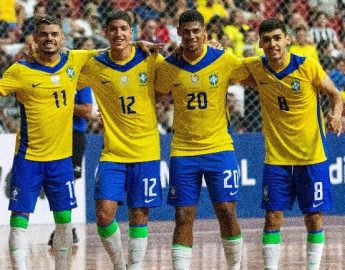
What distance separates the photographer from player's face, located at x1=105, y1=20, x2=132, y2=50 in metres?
10.5

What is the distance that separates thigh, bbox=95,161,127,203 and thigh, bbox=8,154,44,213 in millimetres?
538

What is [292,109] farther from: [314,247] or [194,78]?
[314,247]

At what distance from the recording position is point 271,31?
412 inches

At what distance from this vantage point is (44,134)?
10797 mm

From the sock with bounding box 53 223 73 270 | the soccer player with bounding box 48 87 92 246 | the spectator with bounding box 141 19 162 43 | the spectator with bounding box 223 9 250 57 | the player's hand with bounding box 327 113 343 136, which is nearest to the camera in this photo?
the player's hand with bounding box 327 113 343 136

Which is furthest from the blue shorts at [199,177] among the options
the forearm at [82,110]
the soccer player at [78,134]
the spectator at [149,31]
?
the spectator at [149,31]

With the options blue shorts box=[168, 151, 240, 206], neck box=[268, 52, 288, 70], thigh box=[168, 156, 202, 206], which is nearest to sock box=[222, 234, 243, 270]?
blue shorts box=[168, 151, 240, 206]

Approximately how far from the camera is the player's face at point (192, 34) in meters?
10.4

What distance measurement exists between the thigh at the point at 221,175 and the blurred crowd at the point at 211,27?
6192 millimetres

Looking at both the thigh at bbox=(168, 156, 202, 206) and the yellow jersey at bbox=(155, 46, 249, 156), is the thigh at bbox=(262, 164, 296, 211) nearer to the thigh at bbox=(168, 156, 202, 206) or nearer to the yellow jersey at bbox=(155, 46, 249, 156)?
the yellow jersey at bbox=(155, 46, 249, 156)

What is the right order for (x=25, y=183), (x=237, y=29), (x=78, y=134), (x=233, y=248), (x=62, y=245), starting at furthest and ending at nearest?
(x=237, y=29)
(x=78, y=134)
(x=62, y=245)
(x=25, y=183)
(x=233, y=248)

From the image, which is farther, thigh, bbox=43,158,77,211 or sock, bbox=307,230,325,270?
thigh, bbox=43,158,77,211

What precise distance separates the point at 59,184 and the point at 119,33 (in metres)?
1.39

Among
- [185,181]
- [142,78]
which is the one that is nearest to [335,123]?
[185,181]
